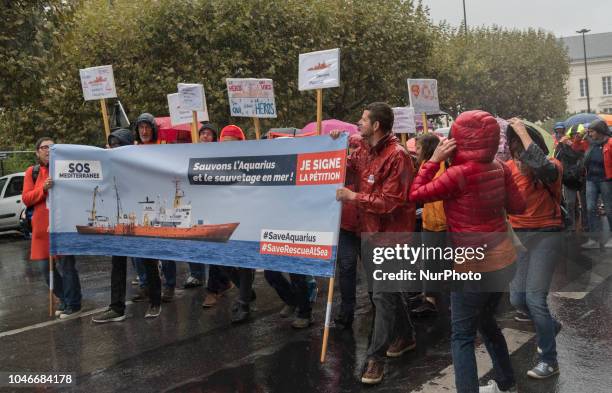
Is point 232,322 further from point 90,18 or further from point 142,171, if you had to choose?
point 90,18

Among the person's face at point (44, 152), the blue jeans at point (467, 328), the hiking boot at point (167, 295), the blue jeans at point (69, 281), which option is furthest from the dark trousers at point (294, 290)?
the person's face at point (44, 152)

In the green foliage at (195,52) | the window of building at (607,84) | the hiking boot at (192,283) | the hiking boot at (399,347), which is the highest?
the window of building at (607,84)

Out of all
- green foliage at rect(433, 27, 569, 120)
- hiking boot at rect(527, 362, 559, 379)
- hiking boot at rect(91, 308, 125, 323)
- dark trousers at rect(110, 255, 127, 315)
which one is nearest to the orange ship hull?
dark trousers at rect(110, 255, 127, 315)

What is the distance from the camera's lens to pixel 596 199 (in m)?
9.83

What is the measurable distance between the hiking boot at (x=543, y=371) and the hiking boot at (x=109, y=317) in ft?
12.9

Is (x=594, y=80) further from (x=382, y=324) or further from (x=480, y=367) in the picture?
(x=382, y=324)

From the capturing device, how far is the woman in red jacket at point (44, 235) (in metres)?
6.84

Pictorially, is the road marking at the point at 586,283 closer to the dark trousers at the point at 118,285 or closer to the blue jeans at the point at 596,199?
the blue jeans at the point at 596,199

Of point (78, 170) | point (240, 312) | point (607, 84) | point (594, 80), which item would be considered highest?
point (594, 80)

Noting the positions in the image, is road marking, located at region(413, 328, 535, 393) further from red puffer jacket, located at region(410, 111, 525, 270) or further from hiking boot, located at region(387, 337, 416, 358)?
red puffer jacket, located at region(410, 111, 525, 270)

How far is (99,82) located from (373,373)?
5041 millimetres

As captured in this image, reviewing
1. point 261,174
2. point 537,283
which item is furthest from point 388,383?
point 261,174

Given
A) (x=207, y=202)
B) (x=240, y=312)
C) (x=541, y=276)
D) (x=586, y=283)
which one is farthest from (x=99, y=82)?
(x=586, y=283)

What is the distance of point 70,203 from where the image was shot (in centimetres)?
681
